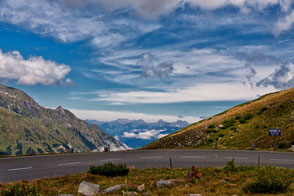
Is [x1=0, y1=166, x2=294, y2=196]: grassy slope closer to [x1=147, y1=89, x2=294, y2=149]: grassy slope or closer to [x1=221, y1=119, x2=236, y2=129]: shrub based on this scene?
[x1=147, y1=89, x2=294, y2=149]: grassy slope

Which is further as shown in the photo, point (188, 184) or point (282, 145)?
Answer: point (282, 145)

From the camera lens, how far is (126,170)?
18438 millimetres

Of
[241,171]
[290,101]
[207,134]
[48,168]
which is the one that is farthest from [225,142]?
[48,168]

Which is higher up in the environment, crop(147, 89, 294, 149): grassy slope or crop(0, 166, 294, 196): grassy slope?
crop(147, 89, 294, 149): grassy slope

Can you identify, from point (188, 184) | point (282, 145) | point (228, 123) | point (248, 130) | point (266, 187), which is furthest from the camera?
point (228, 123)

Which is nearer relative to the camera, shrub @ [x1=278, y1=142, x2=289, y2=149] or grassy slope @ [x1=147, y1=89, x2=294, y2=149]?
shrub @ [x1=278, y1=142, x2=289, y2=149]

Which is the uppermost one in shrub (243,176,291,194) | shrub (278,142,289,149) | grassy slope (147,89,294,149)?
grassy slope (147,89,294,149)

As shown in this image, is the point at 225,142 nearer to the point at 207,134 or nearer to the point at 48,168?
the point at 207,134

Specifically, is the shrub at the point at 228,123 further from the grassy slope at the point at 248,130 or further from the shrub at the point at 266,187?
the shrub at the point at 266,187

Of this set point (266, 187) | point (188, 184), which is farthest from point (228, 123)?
point (266, 187)

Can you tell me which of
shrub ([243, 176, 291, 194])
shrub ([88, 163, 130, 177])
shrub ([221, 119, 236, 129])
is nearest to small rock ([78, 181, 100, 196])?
shrub ([88, 163, 130, 177])

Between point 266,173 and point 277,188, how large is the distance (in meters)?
4.63

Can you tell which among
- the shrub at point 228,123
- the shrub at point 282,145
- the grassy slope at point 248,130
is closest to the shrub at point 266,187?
the shrub at point 282,145

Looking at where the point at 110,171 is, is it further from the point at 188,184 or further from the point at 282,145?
the point at 282,145
